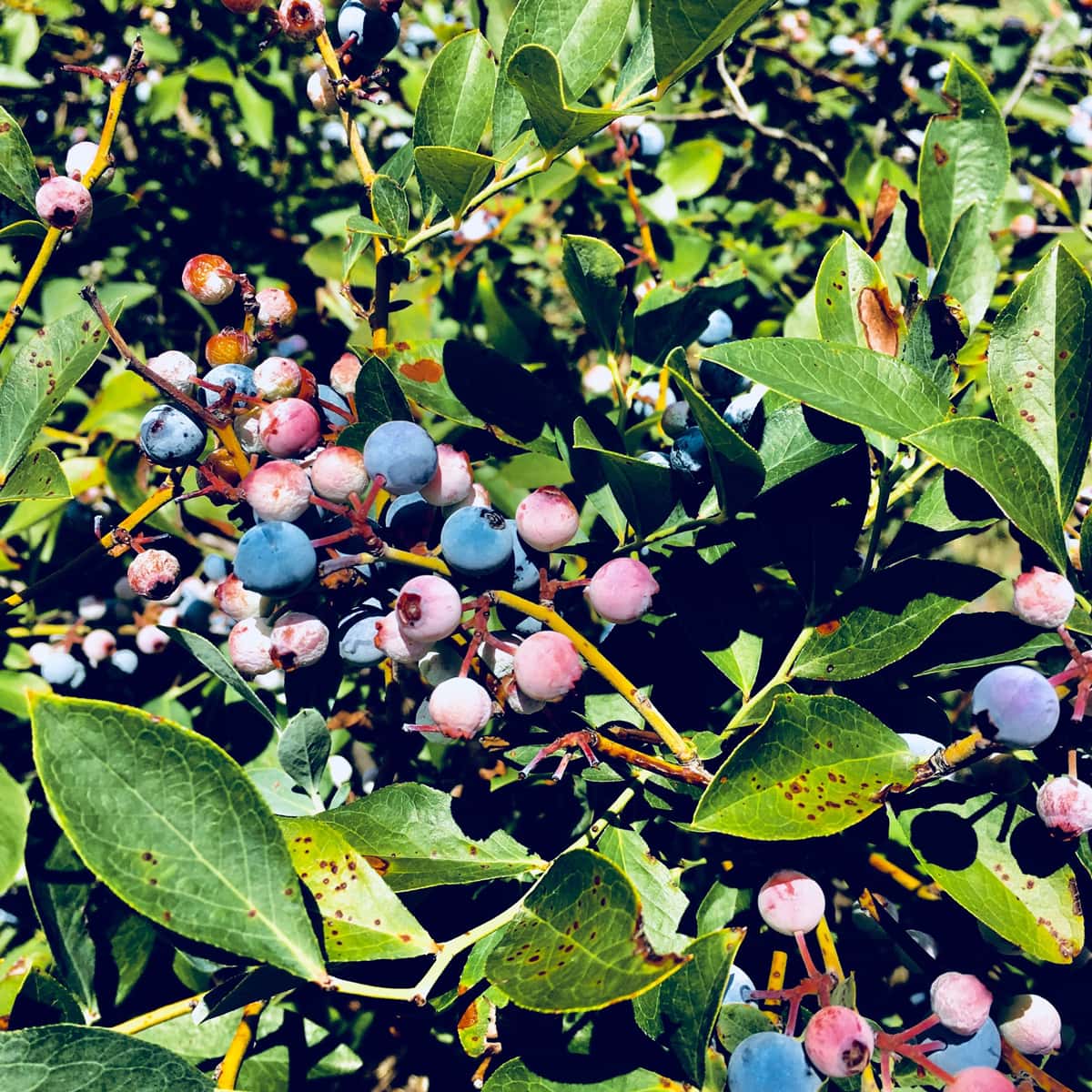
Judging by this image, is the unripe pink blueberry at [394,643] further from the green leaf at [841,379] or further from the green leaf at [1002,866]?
the green leaf at [1002,866]

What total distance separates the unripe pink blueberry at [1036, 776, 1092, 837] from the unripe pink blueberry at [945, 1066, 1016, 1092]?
219 mm

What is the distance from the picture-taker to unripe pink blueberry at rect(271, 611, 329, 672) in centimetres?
94

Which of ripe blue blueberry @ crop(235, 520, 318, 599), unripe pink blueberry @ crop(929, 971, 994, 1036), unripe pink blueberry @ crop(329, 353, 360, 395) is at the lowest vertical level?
unripe pink blueberry @ crop(929, 971, 994, 1036)

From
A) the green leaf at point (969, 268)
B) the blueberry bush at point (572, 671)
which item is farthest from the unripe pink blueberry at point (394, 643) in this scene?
the green leaf at point (969, 268)

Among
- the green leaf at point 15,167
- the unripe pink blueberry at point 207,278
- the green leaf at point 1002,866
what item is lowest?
the green leaf at point 1002,866

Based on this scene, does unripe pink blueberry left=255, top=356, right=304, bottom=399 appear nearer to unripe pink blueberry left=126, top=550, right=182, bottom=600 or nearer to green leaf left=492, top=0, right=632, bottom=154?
unripe pink blueberry left=126, top=550, right=182, bottom=600

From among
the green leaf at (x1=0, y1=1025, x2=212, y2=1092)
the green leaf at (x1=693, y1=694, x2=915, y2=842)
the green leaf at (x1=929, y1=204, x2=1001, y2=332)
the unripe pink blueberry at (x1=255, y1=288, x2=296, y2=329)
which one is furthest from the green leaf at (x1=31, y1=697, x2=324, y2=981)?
the green leaf at (x1=929, y1=204, x2=1001, y2=332)

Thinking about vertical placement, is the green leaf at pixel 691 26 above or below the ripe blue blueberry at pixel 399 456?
above

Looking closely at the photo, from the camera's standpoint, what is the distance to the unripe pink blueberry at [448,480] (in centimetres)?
92

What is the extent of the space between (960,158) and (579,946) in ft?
3.24

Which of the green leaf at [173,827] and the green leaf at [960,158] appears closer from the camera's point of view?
the green leaf at [173,827]

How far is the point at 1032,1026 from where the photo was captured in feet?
3.24

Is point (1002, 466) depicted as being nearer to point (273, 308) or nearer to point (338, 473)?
point (338, 473)

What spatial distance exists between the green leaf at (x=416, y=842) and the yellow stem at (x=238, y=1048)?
0.18m
